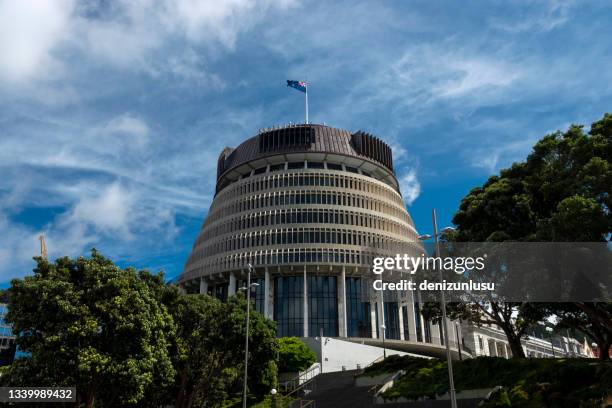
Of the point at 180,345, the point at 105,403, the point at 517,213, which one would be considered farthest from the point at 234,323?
the point at 517,213

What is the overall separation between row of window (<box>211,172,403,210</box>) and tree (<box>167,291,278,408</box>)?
1726 inches

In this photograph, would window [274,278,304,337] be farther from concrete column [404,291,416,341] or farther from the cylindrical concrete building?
concrete column [404,291,416,341]

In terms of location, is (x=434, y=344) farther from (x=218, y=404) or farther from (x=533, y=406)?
(x=533, y=406)

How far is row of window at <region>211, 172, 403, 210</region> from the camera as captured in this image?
8812 cm

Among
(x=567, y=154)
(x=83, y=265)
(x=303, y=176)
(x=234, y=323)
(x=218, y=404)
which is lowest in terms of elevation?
(x=218, y=404)

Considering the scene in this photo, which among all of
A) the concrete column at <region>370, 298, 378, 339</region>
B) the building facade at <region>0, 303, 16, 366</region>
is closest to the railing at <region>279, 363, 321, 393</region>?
the concrete column at <region>370, 298, 378, 339</region>

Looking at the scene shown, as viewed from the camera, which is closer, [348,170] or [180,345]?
[180,345]

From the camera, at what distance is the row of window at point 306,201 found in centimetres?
8625

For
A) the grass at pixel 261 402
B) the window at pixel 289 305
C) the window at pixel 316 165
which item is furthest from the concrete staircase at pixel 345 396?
the window at pixel 316 165

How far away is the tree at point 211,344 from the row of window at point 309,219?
127ft

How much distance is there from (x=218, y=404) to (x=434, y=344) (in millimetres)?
43792

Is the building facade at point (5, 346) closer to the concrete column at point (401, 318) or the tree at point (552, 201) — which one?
the concrete column at point (401, 318)

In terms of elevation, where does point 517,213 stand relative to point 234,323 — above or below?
above

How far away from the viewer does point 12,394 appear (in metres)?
29.3
